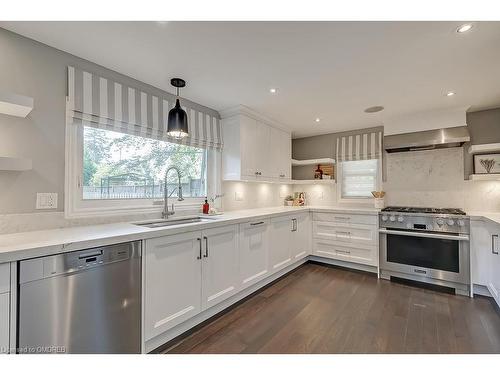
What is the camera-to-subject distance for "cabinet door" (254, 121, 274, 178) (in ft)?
10.7

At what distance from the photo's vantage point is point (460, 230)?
2.67 meters

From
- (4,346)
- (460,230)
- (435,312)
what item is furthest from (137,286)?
(460,230)

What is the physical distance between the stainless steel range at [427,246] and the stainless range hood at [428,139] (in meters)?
0.86

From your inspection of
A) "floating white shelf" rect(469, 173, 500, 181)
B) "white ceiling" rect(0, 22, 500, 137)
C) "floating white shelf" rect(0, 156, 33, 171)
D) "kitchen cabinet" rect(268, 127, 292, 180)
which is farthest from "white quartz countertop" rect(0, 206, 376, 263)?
"floating white shelf" rect(469, 173, 500, 181)

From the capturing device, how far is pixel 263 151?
11.1 ft

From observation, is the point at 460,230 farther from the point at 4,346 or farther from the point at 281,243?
the point at 4,346

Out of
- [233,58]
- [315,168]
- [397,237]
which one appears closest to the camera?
[233,58]

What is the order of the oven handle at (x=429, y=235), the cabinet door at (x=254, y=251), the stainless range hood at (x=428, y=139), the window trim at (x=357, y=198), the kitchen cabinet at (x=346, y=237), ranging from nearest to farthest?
the cabinet door at (x=254, y=251)
the oven handle at (x=429, y=235)
the stainless range hood at (x=428, y=139)
the kitchen cabinet at (x=346, y=237)
the window trim at (x=357, y=198)

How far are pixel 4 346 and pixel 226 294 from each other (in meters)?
1.51

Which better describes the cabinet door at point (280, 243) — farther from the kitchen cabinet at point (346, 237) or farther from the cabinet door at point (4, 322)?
the cabinet door at point (4, 322)

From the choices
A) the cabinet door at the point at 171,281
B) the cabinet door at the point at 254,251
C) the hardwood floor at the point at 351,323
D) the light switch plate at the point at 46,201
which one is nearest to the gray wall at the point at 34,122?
the light switch plate at the point at 46,201

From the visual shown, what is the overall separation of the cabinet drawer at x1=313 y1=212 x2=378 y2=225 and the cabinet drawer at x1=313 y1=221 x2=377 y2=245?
49mm

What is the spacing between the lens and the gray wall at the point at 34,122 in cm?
155

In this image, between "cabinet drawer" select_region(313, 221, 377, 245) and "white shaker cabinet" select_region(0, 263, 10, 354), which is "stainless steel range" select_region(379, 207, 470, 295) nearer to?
"cabinet drawer" select_region(313, 221, 377, 245)
